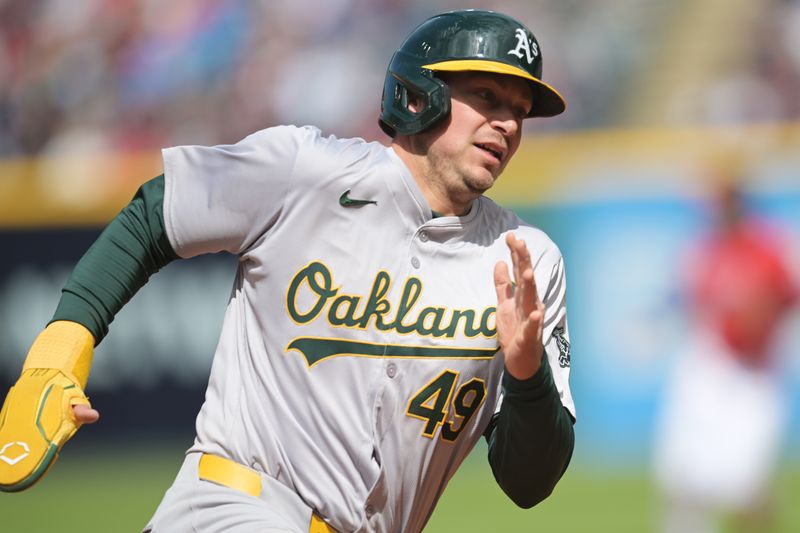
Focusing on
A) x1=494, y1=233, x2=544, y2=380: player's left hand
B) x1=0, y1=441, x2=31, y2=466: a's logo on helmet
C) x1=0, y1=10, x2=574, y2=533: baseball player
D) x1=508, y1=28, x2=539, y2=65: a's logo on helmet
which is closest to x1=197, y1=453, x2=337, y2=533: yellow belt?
x1=0, y1=10, x2=574, y2=533: baseball player

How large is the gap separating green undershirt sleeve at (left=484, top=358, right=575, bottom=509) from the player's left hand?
0.20 feet

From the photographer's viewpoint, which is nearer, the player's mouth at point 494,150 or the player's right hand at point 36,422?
the player's right hand at point 36,422

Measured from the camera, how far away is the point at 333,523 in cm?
347

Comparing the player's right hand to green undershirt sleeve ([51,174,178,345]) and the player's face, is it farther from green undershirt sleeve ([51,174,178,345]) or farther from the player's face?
the player's face

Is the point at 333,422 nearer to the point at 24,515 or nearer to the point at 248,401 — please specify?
the point at 248,401

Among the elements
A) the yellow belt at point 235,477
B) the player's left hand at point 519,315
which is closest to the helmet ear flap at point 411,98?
the player's left hand at point 519,315

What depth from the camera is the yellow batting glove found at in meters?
3.13

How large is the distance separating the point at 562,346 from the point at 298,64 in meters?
9.20

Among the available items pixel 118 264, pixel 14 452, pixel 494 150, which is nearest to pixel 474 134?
pixel 494 150

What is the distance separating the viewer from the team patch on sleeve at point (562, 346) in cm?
381

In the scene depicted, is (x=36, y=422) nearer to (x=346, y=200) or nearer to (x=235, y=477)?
(x=235, y=477)

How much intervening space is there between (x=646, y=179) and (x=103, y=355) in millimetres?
4949

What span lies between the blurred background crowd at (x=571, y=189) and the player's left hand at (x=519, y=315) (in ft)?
17.5

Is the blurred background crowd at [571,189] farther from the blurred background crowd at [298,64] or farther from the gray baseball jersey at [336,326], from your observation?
the gray baseball jersey at [336,326]
